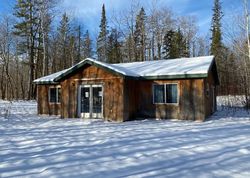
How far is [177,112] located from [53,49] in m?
26.8

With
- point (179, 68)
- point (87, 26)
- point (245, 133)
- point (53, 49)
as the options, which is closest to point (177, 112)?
point (179, 68)

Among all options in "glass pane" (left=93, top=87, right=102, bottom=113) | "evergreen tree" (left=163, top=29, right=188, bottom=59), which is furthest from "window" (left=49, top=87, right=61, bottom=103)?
"evergreen tree" (left=163, top=29, right=188, bottom=59)

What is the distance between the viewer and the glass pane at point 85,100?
14.1 meters

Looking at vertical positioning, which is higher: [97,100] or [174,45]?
[174,45]

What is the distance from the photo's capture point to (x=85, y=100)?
46.5 feet

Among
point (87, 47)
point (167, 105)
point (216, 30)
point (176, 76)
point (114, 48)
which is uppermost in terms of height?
point (216, 30)

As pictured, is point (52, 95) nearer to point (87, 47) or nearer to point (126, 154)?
point (126, 154)

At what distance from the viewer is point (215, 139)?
7711 mm

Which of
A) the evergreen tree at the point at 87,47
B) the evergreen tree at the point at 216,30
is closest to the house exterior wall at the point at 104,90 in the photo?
the evergreen tree at the point at 87,47

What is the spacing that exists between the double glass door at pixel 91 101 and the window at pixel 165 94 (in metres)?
2.96

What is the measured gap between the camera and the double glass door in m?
13.8

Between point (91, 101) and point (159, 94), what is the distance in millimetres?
3712

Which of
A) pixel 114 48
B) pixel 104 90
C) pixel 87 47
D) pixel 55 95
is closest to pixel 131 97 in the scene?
pixel 104 90

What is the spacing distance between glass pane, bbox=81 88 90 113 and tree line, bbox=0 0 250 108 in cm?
1630
